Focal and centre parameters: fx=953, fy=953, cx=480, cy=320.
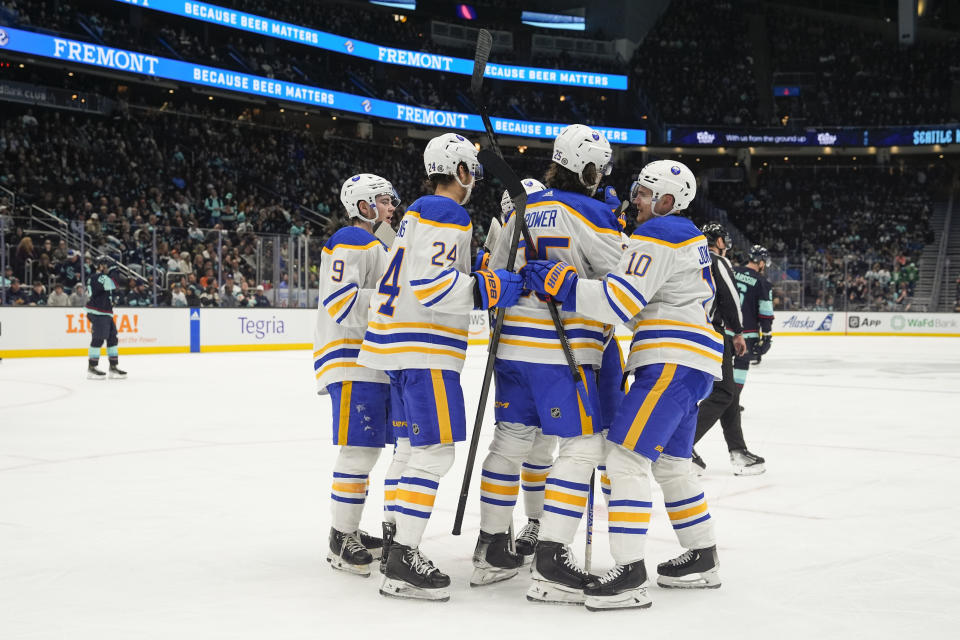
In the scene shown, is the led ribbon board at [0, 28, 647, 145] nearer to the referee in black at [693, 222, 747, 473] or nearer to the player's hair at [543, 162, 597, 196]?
the referee in black at [693, 222, 747, 473]

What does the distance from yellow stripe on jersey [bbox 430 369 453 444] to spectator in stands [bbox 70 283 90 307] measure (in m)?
13.2

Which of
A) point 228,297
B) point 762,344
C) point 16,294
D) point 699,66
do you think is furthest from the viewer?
point 699,66

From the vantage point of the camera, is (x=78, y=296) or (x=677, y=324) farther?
(x=78, y=296)

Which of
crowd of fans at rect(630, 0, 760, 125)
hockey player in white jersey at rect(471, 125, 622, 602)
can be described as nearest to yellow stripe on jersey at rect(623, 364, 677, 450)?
hockey player in white jersey at rect(471, 125, 622, 602)

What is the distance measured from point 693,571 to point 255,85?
23.1 meters

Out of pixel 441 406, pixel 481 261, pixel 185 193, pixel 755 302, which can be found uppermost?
pixel 185 193

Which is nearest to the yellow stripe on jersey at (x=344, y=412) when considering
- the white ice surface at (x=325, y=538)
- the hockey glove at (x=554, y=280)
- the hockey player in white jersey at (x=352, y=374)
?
the hockey player in white jersey at (x=352, y=374)

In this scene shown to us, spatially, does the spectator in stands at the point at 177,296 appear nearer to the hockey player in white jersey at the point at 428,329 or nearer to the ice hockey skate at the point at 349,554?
the ice hockey skate at the point at 349,554

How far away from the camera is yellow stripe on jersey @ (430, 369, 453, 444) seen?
3346 millimetres

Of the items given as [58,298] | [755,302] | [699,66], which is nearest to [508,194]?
[755,302]

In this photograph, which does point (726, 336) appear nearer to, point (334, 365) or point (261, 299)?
point (334, 365)

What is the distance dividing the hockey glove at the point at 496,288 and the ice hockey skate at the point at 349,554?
1.04 metres

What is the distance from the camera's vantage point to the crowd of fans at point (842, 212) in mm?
30547

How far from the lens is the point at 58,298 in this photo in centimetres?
1502
